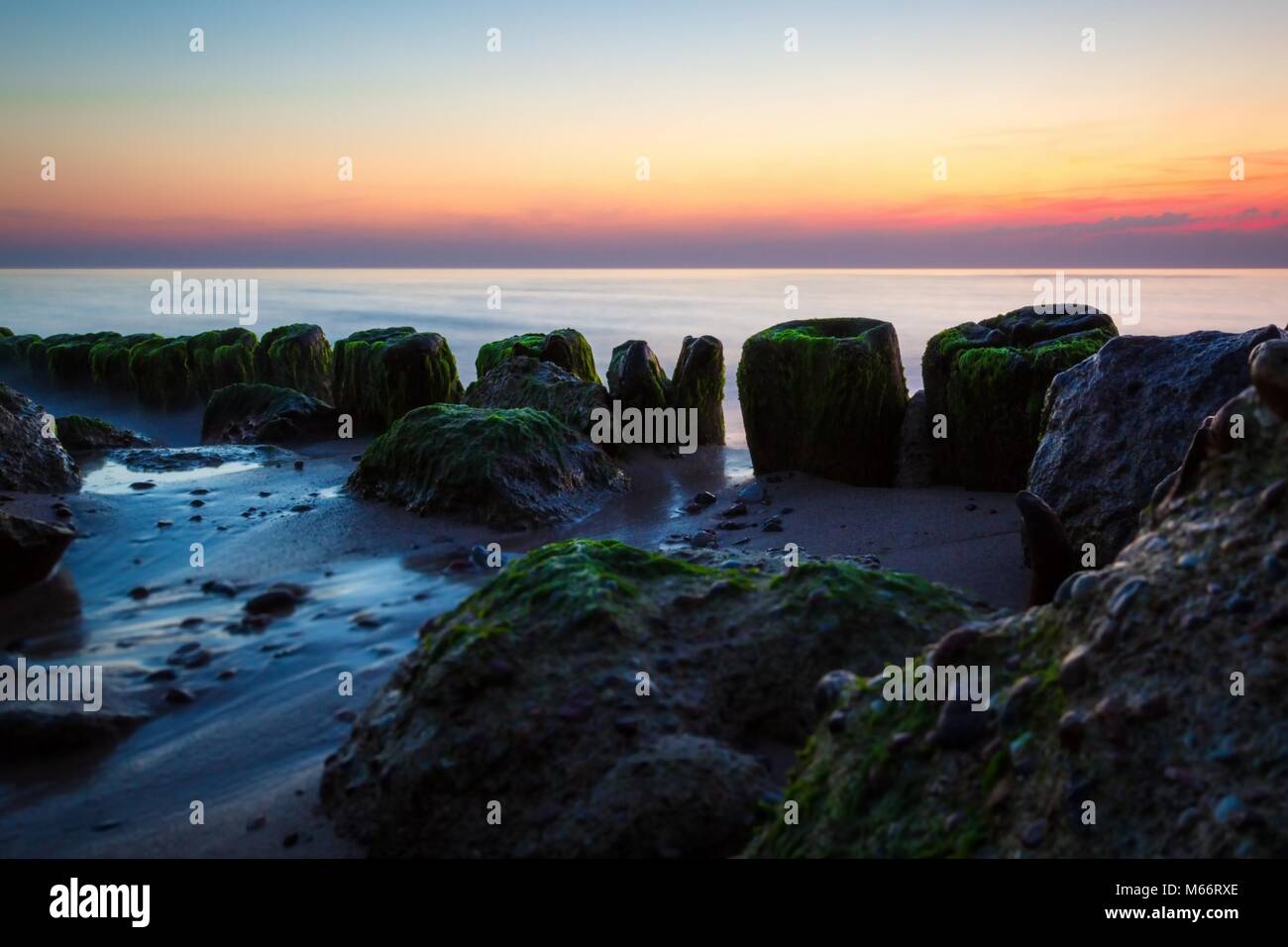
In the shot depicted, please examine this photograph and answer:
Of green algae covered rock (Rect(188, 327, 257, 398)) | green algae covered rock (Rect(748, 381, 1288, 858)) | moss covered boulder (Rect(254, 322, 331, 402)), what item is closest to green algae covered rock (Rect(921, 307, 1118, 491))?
green algae covered rock (Rect(748, 381, 1288, 858))

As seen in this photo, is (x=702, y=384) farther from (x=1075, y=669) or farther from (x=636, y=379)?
(x=1075, y=669)

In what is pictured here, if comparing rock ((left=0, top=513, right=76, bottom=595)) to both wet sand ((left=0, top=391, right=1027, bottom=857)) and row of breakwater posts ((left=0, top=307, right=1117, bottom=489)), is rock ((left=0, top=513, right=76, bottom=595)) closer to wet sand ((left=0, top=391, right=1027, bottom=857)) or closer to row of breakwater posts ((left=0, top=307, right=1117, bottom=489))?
wet sand ((left=0, top=391, right=1027, bottom=857))

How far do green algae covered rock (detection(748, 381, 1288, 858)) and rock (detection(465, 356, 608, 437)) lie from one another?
310 inches

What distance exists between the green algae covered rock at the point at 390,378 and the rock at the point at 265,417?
1.34 ft

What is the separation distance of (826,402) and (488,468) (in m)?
2.90

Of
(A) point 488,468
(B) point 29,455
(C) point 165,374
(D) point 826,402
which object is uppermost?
(C) point 165,374

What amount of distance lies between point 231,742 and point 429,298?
6261 centimetres

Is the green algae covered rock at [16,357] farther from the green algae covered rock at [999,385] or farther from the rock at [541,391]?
the green algae covered rock at [999,385]

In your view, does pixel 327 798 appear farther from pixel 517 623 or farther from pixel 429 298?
pixel 429 298

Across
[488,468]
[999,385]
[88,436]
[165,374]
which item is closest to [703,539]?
[488,468]

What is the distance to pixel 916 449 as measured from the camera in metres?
8.48

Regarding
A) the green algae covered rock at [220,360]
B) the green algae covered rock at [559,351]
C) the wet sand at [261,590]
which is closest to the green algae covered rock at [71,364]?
the green algae covered rock at [220,360]

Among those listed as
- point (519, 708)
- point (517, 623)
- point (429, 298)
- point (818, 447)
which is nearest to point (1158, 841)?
point (519, 708)

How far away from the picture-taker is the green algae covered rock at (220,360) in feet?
57.7
